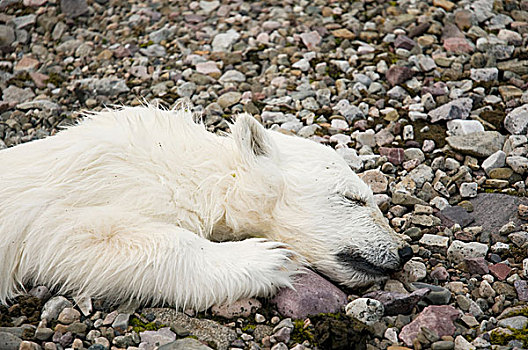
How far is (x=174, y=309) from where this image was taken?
455 centimetres

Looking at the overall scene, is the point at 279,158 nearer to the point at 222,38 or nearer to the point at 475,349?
the point at 475,349

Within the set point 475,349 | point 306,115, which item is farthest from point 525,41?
point 475,349

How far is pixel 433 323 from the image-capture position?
4285 mm

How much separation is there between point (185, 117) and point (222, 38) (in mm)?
4547

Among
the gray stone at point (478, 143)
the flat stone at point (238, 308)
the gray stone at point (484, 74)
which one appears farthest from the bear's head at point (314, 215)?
the gray stone at point (484, 74)

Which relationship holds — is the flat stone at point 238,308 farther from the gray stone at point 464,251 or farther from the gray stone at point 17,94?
the gray stone at point 17,94

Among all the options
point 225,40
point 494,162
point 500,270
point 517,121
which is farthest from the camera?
point 225,40

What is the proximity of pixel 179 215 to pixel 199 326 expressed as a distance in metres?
0.98

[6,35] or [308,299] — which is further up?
[308,299]

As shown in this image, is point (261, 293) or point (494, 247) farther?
point (494, 247)

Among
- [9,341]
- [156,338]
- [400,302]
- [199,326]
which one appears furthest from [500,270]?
[9,341]

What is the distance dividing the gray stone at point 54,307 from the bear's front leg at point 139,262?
12 cm

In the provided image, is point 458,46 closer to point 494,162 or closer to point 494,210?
point 494,162

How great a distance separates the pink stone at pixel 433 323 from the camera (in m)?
4.23
